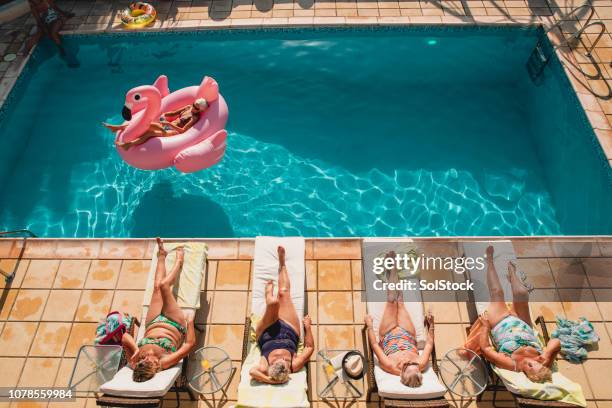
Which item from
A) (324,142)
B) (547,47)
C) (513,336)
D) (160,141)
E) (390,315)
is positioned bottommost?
(513,336)

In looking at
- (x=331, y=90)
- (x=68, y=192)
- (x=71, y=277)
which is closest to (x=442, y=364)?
(x=71, y=277)

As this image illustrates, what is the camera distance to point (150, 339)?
518 cm

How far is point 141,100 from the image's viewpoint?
6484 millimetres

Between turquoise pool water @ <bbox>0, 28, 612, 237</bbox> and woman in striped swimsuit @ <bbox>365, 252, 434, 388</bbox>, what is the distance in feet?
7.31

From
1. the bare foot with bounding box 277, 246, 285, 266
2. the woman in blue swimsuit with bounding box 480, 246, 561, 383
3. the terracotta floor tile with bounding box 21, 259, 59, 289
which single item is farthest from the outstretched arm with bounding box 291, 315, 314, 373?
the terracotta floor tile with bounding box 21, 259, 59, 289

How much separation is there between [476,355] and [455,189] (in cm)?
368

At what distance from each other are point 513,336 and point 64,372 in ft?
19.6

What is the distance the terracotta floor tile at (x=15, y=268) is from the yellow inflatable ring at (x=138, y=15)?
569cm

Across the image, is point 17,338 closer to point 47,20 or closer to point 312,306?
point 312,306

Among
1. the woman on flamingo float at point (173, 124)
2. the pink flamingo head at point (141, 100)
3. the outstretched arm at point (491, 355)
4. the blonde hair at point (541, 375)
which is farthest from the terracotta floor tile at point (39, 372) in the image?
the blonde hair at point (541, 375)

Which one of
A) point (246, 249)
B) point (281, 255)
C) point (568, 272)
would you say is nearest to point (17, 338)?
point (246, 249)

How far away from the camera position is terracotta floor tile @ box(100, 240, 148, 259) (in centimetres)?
643

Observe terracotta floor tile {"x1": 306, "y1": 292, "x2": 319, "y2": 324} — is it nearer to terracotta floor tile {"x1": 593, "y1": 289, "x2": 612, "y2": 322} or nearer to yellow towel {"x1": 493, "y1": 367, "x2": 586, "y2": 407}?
yellow towel {"x1": 493, "y1": 367, "x2": 586, "y2": 407}

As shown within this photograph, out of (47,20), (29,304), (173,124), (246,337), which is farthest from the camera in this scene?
(47,20)
